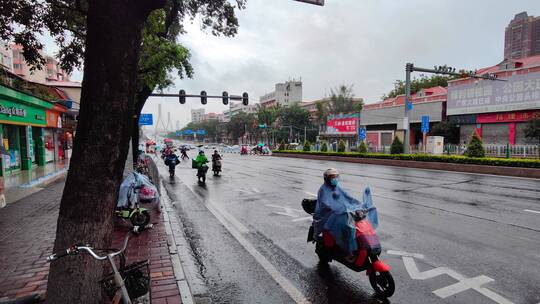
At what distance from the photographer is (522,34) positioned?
114312 mm

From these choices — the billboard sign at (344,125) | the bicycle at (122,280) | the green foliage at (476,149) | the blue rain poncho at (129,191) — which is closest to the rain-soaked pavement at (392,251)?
the bicycle at (122,280)

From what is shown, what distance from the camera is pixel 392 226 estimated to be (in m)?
6.67

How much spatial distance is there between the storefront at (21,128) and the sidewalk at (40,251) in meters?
8.65

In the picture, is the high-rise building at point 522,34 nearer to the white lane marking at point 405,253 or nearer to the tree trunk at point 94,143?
the white lane marking at point 405,253

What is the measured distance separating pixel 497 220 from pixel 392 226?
246cm

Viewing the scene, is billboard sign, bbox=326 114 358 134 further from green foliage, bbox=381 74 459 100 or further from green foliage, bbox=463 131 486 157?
green foliage, bbox=463 131 486 157

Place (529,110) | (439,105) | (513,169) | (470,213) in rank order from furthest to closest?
(439,105) → (529,110) → (513,169) → (470,213)

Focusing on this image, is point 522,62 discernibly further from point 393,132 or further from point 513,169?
point 513,169

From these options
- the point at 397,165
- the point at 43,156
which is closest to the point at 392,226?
the point at 397,165

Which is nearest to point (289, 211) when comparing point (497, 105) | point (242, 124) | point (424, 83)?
point (497, 105)

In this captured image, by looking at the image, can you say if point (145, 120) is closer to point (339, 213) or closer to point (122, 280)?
point (339, 213)

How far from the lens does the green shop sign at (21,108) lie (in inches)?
562

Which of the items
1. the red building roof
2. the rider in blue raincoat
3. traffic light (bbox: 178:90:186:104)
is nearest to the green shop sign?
traffic light (bbox: 178:90:186:104)

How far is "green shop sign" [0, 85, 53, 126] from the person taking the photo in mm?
14274
